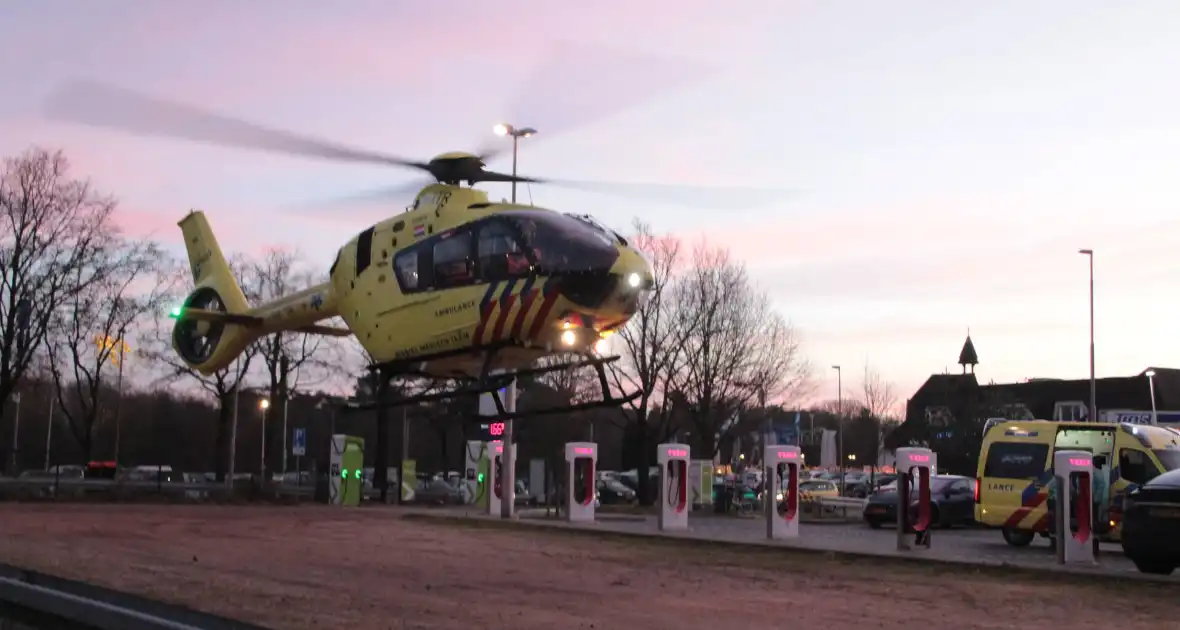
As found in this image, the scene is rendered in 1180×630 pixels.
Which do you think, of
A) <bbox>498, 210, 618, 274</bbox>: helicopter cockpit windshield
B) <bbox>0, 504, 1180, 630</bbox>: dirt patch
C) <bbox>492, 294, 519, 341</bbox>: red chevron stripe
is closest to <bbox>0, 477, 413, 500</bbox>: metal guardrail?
<bbox>0, 504, 1180, 630</bbox>: dirt patch

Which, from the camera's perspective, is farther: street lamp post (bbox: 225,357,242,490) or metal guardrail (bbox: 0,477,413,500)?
street lamp post (bbox: 225,357,242,490)

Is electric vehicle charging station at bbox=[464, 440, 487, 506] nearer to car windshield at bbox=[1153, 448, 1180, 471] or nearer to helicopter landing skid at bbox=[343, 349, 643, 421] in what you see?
helicopter landing skid at bbox=[343, 349, 643, 421]

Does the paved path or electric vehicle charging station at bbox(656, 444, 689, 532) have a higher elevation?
electric vehicle charging station at bbox(656, 444, 689, 532)

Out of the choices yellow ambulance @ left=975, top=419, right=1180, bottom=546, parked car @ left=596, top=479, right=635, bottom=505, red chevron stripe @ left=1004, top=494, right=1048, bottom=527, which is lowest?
parked car @ left=596, top=479, right=635, bottom=505

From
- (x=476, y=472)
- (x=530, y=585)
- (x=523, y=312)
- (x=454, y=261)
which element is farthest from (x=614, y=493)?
(x=530, y=585)

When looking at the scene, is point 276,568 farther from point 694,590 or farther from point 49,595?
point 49,595

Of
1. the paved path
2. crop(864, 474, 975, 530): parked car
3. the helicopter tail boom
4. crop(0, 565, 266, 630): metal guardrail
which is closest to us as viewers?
crop(0, 565, 266, 630): metal guardrail

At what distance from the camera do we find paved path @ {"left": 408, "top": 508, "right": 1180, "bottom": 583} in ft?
55.3

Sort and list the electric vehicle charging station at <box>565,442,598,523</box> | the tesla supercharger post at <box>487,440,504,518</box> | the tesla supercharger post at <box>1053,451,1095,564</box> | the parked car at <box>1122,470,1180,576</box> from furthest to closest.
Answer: the tesla supercharger post at <box>487,440,504,518</box> → the electric vehicle charging station at <box>565,442,598,523</box> → the tesla supercharger post at <box>1053,451,1095,564</box> → the parked car at <box>1122,470,1180,576</box>

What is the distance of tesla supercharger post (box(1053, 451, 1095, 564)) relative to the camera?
17.0 metres

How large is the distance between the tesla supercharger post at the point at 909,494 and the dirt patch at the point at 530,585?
2.36 m

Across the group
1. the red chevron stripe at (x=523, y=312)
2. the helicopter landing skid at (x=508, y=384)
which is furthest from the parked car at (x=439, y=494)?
the red chevron stripe at (x=523, y=312)

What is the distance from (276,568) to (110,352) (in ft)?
122

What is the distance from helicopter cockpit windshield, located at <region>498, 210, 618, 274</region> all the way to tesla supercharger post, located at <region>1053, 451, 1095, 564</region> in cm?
782
